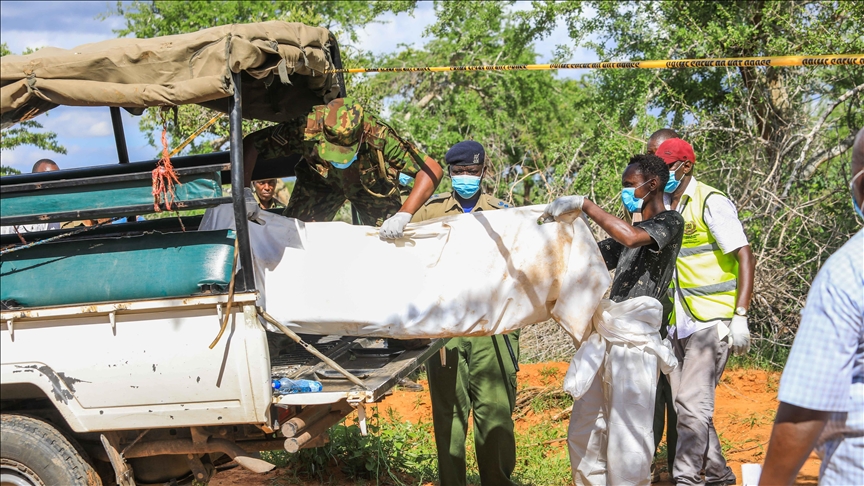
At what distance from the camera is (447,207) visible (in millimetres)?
4680

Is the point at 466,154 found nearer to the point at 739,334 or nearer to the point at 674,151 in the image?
the point at 674,151

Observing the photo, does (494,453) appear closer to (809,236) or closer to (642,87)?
(809,236)

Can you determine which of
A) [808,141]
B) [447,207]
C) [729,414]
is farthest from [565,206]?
[808,141]

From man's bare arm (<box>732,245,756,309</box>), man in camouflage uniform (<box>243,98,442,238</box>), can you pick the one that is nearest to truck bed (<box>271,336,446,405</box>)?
man in camouflage uniform (<box>243,98,442,238</box>)

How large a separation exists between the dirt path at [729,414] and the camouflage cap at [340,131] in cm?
215

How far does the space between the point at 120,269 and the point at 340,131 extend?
138 cm

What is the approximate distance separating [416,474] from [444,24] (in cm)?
804

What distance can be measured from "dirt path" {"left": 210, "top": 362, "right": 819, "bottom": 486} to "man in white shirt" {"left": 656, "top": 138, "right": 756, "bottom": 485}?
767 millimetres

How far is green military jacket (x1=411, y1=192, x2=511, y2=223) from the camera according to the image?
4664 mm

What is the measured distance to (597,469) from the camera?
12.4ft

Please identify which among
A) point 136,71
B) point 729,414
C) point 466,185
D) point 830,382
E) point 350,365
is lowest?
point 729,414

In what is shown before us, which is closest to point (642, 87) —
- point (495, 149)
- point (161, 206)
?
point (495, 149)

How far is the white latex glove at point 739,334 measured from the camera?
4324mm

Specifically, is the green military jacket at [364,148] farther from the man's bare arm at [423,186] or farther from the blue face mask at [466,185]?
the blue face mask at [466,185]
